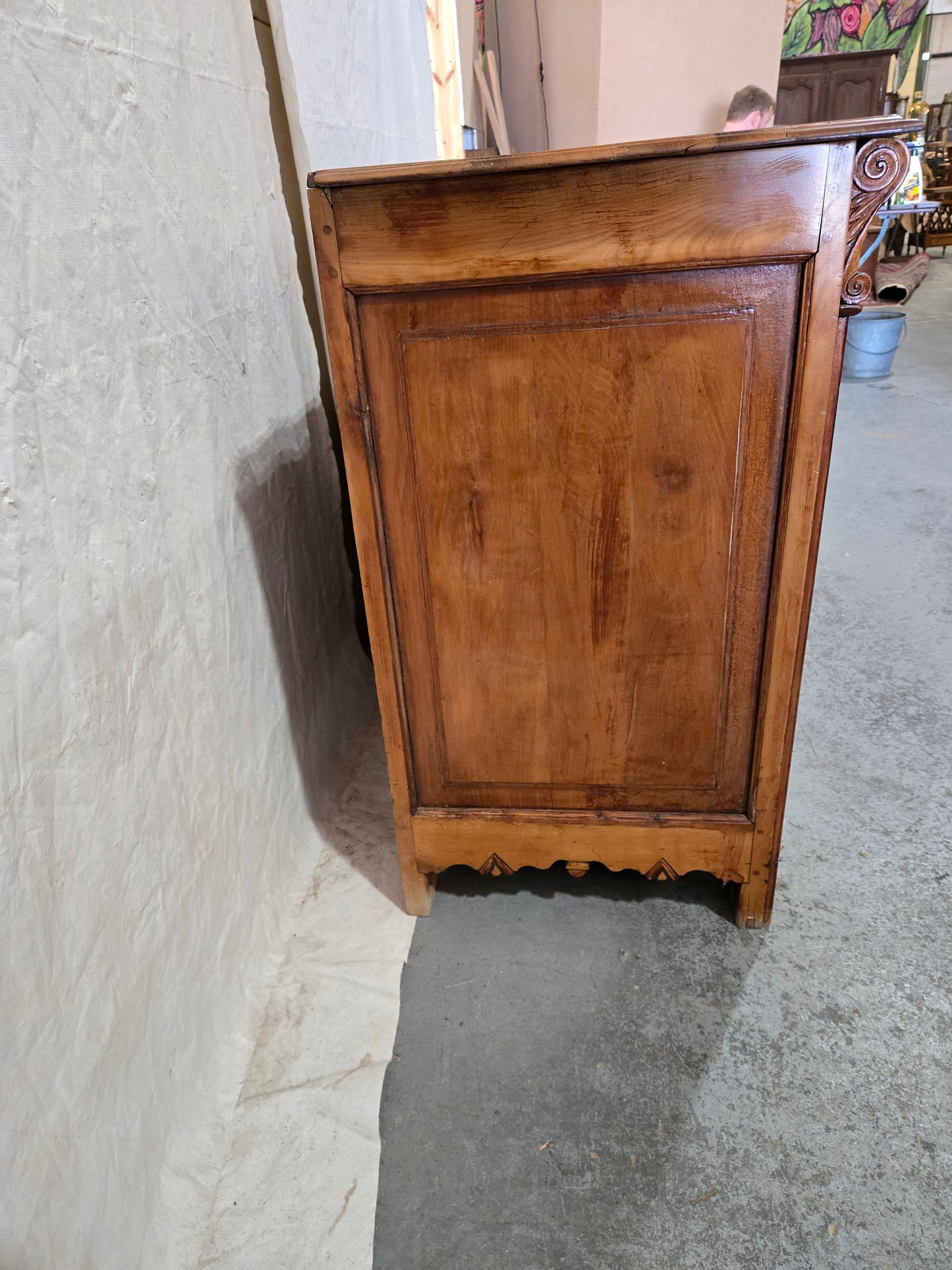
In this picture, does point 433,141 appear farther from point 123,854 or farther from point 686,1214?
point 686,1214

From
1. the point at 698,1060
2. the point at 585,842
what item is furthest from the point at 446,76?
the point at 698,1060

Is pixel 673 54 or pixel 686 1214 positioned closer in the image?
pixel 686 1214

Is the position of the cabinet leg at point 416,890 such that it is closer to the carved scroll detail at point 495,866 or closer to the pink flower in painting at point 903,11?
the carved scroll detail at point 495,866

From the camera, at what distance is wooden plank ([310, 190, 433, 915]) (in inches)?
39.6

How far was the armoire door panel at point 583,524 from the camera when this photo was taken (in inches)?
39.6

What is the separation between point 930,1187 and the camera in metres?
1.00

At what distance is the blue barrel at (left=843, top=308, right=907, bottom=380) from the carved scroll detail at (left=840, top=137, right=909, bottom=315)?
12.2 feet

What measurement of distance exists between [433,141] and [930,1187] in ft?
10.1

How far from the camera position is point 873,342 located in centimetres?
445

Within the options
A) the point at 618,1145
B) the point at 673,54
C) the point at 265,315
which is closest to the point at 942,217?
the point at 673,54

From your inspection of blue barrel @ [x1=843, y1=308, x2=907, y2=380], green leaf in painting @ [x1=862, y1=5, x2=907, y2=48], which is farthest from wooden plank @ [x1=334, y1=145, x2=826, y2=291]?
green leaf in painting @ [x1=862, y1=5, x2=907, y2=48]

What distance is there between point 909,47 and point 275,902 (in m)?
12.8

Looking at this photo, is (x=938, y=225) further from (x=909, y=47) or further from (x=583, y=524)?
(x=583, y=524)

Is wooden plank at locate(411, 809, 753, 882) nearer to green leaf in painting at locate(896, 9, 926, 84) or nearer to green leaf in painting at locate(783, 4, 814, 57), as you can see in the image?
green leaf in painting at locate(783, 4, 814, 57)
